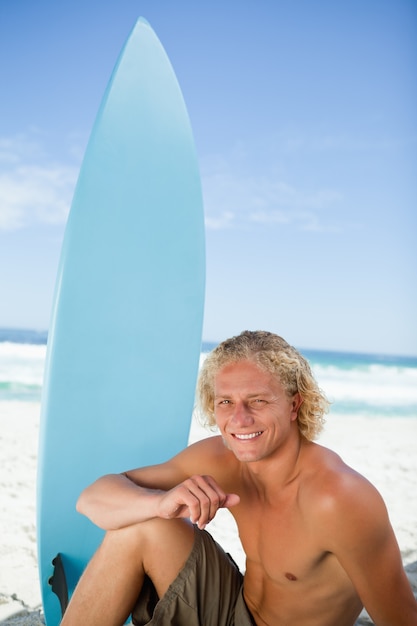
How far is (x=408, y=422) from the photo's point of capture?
888 cm

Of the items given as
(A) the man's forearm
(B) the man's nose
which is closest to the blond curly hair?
(B) the man's nose

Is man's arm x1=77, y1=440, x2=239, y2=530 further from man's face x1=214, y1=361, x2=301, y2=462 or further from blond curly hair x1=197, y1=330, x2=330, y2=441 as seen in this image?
blond curly hair x1=197, y1=330, x2=330, y2=441

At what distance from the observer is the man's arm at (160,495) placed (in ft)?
3.75

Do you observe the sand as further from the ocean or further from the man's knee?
the ocean

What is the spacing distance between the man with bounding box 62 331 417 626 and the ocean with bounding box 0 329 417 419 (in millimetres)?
6125

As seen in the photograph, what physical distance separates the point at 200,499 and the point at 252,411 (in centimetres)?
29

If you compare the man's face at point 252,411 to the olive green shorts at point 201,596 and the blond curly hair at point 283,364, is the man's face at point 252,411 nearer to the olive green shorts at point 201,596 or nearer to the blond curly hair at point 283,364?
the blond curly hair at point 283,364

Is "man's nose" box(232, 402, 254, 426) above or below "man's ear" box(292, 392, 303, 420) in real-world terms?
below

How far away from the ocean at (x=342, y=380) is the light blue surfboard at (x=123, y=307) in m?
5.13

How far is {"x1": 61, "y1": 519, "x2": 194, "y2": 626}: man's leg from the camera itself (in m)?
1.29

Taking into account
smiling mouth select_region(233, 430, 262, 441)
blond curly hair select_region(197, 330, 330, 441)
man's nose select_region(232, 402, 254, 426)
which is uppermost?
blond curly hair select_region(197, 330, 330, 441)

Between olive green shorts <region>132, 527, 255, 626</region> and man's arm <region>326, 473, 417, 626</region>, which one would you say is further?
olive green shorts <region>132, 527, 255, 626</region>

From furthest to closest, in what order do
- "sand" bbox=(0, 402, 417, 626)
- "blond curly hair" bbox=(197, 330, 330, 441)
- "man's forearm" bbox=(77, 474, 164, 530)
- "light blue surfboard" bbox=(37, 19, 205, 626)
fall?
1. "sand" bbox=(0, 402, 417, 626)
2. "light blue surfboard" bbox=(37, 19, 205, 626)
3. "blond curly hair" bbox=(197, 330, 330, 441)
4. "man's forearm" bbox=(77, 474, 164, 530)

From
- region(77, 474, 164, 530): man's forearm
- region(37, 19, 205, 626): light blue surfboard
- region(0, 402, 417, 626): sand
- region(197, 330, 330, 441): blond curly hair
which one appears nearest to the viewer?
region(77, 474, 164, 530): man's forearm
